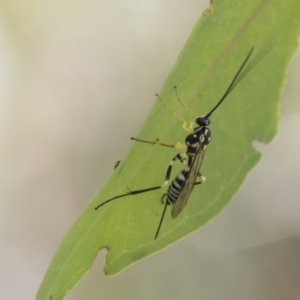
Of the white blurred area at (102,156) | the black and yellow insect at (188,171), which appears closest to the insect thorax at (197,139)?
the black and yellow insect at (188,171)

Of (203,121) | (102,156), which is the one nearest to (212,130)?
(203,121)

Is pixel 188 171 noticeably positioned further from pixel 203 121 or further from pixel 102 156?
pixel 102 156

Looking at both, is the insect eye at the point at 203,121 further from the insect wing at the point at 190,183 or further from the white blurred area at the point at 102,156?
the white blurred area at the point at 102,156

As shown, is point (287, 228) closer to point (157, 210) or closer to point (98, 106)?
point (98, 106)

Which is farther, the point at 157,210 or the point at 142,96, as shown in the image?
the point at 142,96

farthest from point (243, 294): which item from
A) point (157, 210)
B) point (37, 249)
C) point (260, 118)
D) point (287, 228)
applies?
point (260, 118)

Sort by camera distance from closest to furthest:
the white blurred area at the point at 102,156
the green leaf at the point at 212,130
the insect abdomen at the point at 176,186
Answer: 1. the green leaf at the point at 212,130
2. the insect abdomen at the point at 176,186
3. the white blurred area at the point at 102,156
